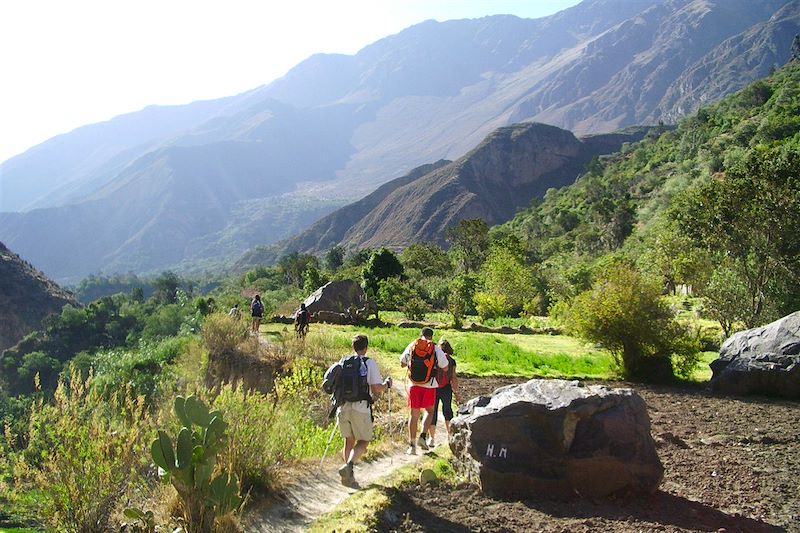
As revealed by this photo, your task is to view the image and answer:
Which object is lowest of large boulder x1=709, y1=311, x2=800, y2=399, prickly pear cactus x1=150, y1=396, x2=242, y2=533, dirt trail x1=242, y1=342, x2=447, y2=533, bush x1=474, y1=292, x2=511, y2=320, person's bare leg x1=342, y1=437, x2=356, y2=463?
bush x1=474, y1=292, x2=511, y2=320

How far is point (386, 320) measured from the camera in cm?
2853

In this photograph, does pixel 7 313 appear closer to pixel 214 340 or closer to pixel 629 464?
pixel 214 340

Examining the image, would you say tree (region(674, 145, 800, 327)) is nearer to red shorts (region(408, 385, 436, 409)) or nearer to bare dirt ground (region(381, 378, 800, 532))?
bare dirt ground (region(381, 378, 800, 532))

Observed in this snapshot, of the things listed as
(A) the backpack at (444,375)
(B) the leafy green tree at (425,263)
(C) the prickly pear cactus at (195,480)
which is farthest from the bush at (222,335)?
(B) the leafy green tree at (425,263)

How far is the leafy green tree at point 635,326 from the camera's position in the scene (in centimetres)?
1527

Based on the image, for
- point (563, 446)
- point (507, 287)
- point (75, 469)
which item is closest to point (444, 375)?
point (563, 446)

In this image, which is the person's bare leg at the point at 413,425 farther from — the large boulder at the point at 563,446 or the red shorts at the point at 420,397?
the large boulder at the point at 563,446

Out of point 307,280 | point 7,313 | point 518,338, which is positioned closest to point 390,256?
point 307,280

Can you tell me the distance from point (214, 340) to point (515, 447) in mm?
12265

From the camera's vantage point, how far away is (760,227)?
18.7 meters

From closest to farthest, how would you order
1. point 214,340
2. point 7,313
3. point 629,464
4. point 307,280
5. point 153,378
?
point 629,464 < point 214,340 < point 153,378 < point 307,280 < point 7,313

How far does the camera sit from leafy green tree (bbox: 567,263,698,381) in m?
15.3

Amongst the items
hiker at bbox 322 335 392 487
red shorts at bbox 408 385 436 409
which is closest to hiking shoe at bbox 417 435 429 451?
red shorts at bbox 408 385 436 409

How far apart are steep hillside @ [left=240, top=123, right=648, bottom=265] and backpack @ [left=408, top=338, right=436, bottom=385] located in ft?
414
